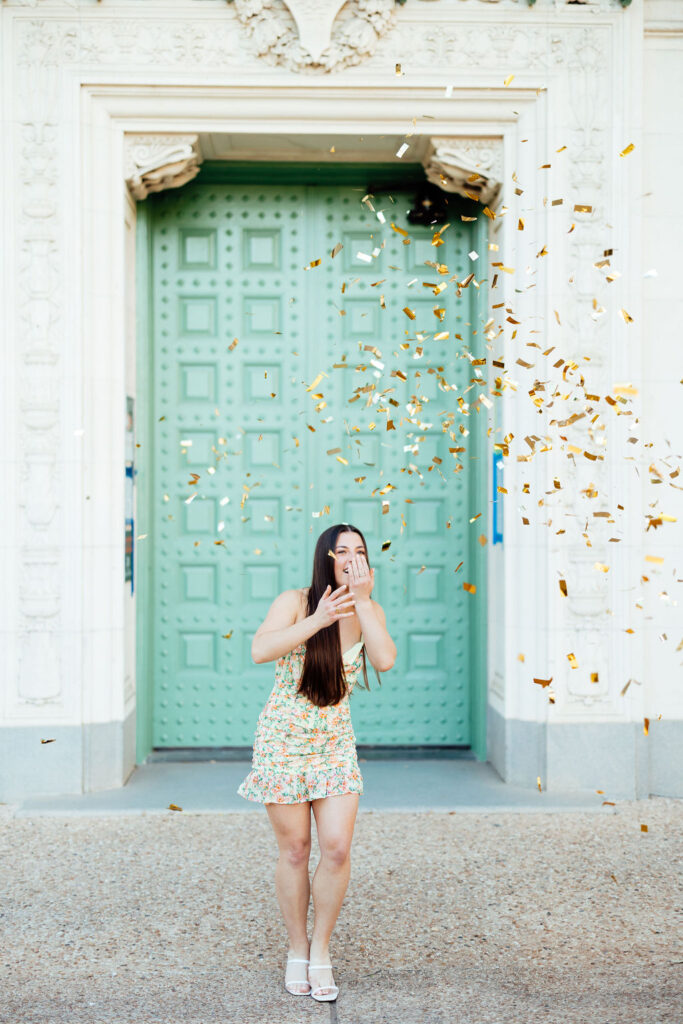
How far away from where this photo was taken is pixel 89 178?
5.78 metres

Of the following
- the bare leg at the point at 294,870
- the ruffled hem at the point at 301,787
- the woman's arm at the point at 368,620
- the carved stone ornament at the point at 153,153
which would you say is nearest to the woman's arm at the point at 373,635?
the woman's arm at the point at 368,620

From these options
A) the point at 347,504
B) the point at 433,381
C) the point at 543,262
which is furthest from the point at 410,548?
the point at 543,262

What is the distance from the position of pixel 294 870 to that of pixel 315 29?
14.8 feet

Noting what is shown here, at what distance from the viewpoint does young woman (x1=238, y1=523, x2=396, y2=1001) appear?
3.39m

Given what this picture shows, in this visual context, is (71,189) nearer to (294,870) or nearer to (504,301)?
(504,301)

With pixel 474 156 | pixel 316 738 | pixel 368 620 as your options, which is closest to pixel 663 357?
pixel 474 156

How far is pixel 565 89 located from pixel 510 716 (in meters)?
3.66

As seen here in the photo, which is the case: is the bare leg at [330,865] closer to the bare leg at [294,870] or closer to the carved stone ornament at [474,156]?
the bare leg at [294,870]

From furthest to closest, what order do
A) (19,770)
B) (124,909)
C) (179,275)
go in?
(179,275), (19,770), (124,909)

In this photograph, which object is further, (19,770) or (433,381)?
(433,381)

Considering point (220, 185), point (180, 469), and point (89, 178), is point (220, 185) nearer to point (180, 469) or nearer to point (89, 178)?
point (89, 178)

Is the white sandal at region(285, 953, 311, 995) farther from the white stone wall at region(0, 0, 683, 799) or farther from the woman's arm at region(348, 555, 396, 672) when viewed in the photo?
the white stone wall at region(0, 0, 683, 799)

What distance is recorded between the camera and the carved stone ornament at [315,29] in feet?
18.5

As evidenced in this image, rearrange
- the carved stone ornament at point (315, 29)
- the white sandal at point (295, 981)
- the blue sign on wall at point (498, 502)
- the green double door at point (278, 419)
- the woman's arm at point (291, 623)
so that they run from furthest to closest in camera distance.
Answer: the green double door at point (278, 419) → the blue sign on wall at point (498, 502) → the carved stone ornament at point (315, 29) → the white sandal at point (295, 981) → the woman's arm at point (291, 623)
